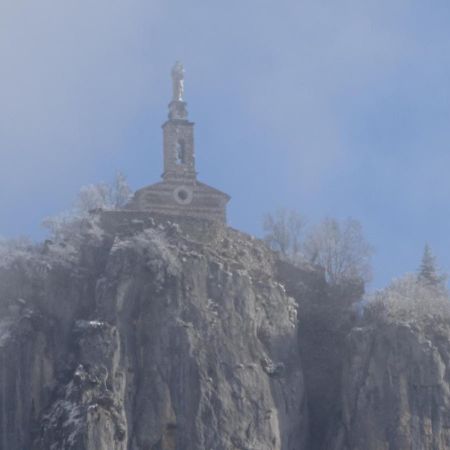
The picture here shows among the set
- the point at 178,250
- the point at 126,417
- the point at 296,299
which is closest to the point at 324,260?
the point at 296,299

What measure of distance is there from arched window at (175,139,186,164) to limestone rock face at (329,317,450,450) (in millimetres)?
15732

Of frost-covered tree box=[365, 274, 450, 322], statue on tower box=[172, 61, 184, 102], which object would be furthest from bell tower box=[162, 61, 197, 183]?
frost-covered tree box=[365, 274, 450, 322]

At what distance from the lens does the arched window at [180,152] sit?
9812 centimetres

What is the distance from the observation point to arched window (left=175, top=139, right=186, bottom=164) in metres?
98.1

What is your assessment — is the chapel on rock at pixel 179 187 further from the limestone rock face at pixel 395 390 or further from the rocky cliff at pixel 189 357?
the limestone rock face at pixel 395 390

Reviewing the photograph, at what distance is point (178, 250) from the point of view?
88.9 metres

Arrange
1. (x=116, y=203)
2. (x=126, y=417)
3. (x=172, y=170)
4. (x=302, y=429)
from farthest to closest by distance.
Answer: (x=116, y=203) < (x=172, y=170) < (x=302, y=429) < (x=126, y=417)

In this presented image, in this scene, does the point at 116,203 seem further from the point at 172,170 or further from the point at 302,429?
the point at 302,429

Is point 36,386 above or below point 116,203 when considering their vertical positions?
below

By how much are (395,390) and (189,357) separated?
1098 centimetres

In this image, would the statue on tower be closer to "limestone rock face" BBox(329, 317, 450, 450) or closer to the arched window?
the arched window

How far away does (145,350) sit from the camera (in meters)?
85.4

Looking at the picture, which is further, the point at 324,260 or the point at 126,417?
the point at 324,260

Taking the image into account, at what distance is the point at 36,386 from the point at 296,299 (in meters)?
16.9
